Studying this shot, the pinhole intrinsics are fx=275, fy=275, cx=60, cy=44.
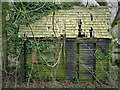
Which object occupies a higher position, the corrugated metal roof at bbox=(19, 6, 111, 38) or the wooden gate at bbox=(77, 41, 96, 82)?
the corrugated metal roof at bbox=(19, 6, 111, 38)

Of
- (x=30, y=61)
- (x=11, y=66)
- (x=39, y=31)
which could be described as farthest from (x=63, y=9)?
(x=11, y=66)

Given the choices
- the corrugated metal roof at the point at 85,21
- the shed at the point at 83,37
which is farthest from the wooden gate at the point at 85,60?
the corrugated metal roof at the point at 85,21

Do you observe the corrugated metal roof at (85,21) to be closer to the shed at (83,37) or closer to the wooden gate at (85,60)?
the shed at (83,37)

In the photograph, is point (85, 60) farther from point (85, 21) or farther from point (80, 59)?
point (85, 21)

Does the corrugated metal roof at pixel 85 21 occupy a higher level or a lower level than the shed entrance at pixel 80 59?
higher

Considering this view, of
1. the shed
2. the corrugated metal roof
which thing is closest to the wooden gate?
the shed

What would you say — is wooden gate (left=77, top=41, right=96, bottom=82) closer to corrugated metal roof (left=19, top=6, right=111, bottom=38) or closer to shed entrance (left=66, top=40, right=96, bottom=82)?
shed entrance (left=66, top=40, right=96, bottom=82)

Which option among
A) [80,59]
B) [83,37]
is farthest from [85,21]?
[80,59]

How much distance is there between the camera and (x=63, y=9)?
5883 millimetres

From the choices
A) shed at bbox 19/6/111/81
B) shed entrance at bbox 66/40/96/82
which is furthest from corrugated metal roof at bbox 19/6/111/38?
shed entrance at bbox 66/40/96/82

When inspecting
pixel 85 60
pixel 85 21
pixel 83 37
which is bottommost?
pixel 85 60

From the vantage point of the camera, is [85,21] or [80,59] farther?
[85,21]

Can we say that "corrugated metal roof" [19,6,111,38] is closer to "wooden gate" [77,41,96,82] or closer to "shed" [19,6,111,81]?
"shed" [19,6,111,81]

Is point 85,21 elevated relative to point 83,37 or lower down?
elevated
